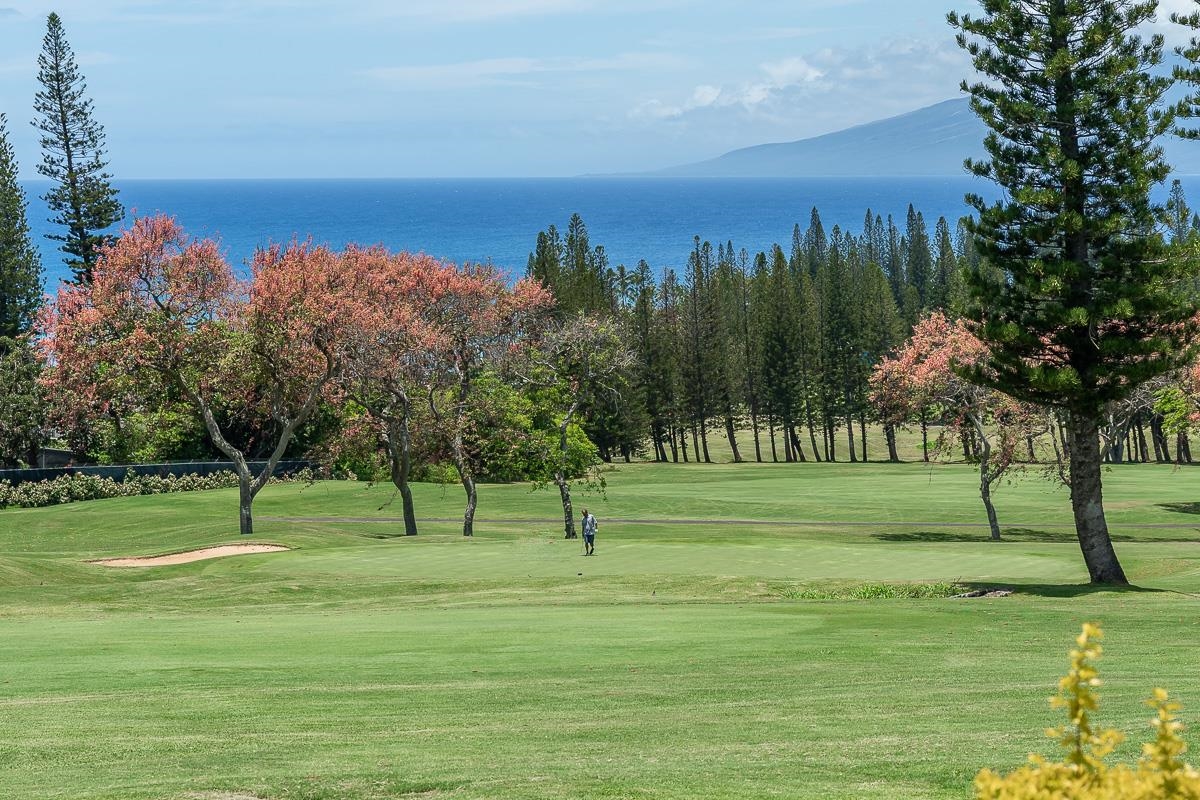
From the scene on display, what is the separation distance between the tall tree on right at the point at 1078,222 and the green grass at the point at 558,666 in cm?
490

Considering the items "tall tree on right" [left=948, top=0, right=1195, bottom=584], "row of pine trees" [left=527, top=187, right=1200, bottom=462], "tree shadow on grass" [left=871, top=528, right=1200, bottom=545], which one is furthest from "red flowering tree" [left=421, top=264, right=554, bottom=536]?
"row of pine trees" [left=527, top=187, right=1200, bottom=462]

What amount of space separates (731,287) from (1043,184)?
106438 mm

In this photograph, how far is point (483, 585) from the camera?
29.2 metres

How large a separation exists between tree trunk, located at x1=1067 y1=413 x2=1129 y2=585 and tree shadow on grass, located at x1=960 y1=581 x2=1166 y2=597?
4.01 feet

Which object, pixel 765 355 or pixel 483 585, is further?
pixel 765 355

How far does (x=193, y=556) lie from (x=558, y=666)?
2398 centimetres

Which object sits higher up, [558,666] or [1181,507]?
[558,666]

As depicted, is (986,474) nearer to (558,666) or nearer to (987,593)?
(987,593)

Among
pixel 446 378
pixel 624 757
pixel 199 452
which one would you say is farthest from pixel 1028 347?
pixel 199 452

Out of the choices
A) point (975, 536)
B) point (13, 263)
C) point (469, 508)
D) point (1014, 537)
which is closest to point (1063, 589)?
point (1014, 537)

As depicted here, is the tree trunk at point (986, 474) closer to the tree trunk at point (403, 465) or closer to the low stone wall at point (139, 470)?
the tree trunk at point (403, 465)

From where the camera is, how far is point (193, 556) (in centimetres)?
3741

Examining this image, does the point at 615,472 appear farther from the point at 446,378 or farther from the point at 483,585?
the point at 483,585

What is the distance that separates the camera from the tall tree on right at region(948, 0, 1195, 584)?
1129 inches
